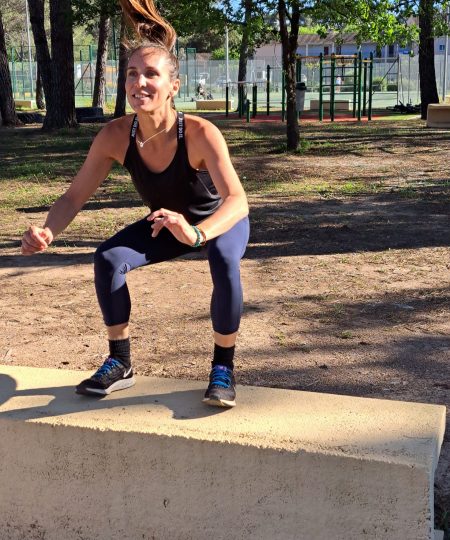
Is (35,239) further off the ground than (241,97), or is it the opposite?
(241,97)

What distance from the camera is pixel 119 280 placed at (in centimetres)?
312

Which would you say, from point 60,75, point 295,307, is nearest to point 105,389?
point 295,307

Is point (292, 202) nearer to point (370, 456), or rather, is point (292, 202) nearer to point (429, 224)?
point (429, 224)

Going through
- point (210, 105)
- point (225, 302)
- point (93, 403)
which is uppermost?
point (210, 105)

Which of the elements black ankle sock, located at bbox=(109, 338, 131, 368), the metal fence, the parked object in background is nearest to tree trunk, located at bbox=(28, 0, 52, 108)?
the metal fence

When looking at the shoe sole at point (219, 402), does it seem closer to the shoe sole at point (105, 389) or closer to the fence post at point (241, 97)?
the shoe sole at point (105, 389)

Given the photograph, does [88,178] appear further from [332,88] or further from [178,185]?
[332,88]

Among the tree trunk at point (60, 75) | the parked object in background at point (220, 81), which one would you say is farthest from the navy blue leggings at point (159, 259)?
the parked object in background at point (220, 81)

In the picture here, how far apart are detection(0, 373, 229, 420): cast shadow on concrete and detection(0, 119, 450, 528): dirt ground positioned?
100cm

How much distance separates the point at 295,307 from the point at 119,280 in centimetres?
265

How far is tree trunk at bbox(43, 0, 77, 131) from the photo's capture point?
62.7 ft

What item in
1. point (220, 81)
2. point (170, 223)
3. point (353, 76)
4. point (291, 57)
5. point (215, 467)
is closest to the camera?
point (170, 223)

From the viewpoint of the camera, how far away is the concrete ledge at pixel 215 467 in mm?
2588

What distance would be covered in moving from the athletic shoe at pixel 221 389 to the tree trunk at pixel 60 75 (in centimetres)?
1619
